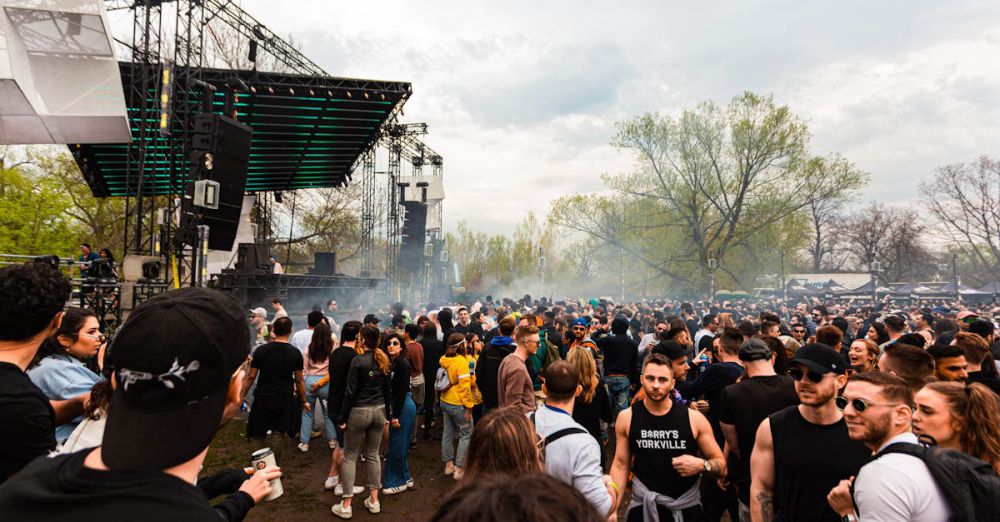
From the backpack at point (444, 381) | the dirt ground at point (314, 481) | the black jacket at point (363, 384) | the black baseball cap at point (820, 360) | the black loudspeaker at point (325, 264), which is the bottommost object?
the dirt ground at point (314, 481)

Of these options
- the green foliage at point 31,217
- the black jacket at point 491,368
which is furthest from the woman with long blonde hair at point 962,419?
the green foliage at point 31,217

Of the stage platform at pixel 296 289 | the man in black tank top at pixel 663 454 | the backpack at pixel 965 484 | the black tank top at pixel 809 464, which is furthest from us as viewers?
the stage platform at pixel 296 289

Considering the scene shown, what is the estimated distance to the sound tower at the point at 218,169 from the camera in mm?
11406

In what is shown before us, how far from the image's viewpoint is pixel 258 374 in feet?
20.0

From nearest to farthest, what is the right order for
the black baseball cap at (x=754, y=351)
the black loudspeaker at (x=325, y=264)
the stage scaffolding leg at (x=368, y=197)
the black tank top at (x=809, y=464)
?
the black tank top at (x=809, y=464), the black baseball cap at (x=754, y=351), the black loudspeaker at (x=325, y=264), the stage scaffolding leg at (x=368, y=197)

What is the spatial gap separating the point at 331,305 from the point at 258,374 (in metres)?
5.22

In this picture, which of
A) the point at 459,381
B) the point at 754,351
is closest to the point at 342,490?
the point at 459,381

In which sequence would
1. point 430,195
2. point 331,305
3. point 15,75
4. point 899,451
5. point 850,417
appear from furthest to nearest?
point 430,195
point 331,305
point 15,75
point 850,417
point 899,451

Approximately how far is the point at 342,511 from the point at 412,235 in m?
21.8

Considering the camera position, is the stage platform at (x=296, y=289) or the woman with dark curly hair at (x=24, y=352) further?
the stage platform at (x=296, y=289)

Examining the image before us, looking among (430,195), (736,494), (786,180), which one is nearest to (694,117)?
(786,180)

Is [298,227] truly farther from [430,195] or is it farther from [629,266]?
[629,266]

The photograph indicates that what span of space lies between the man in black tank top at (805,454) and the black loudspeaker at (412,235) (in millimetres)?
24328

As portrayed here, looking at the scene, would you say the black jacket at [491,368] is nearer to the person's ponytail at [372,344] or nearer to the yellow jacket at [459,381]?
the yellow jacket at [459,381]
